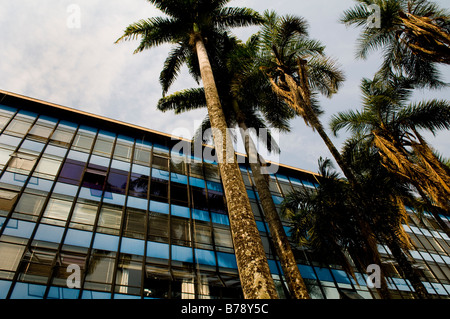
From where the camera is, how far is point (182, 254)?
1373 centimetres

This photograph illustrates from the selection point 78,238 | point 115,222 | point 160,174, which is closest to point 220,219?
point 160,174

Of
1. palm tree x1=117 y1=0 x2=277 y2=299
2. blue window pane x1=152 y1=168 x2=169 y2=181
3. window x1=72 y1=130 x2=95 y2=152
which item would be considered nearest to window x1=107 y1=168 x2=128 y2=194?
blue window pane x1=152 y1=168 x2=169 y2=181

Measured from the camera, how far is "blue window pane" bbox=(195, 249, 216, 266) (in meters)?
13.9

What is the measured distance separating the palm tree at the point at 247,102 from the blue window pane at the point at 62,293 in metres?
8.23

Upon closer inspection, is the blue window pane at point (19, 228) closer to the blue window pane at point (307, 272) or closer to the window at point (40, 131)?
the window at point (40, 131)

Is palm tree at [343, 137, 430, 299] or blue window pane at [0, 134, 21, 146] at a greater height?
blue window pane at [0, 134, 21, 146]

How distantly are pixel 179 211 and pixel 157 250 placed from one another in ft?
9.85

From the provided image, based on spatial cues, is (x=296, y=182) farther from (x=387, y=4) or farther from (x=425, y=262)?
(x=387, y=4)

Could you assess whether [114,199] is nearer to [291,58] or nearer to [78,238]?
[78,238]

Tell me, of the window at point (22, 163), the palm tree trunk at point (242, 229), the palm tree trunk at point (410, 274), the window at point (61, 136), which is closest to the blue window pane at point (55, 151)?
the window at point (61, 136)

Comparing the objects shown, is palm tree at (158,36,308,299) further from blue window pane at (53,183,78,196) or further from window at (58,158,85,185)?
blue window pane at (53,183,78,196)

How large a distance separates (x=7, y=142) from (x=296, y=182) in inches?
794

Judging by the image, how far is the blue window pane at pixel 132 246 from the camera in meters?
12.9

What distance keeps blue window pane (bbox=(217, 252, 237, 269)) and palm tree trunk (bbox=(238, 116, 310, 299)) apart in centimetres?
468
